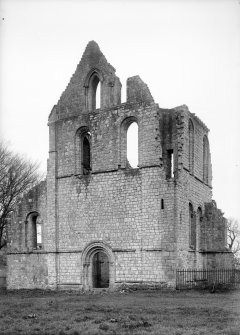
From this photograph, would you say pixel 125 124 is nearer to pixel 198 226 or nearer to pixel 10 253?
pixel 198 226

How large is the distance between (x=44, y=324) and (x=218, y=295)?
10439mm

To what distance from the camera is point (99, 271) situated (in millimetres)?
27844

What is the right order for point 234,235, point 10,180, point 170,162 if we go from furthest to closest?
point 234,235, point 10,180, point 170,162

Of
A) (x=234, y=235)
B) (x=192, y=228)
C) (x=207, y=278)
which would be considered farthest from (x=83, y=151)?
(x=234, y=235)

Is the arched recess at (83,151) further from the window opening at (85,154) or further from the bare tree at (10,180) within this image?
the bare tree at (10,180)

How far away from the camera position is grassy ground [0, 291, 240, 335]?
11.7 m

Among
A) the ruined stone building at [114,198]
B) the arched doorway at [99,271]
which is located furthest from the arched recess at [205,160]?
the arched doorway at [99,271]

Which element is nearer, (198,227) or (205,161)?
(198,227)

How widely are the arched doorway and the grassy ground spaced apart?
6350 millimetres

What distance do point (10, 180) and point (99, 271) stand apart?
40.7ft

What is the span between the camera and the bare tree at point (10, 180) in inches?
1428

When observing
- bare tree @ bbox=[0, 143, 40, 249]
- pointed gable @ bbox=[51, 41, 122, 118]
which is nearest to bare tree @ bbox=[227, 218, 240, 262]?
bare tree @ bbox=[0, 143, 40, 249]

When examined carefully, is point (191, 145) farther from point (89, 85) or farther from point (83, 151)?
point (89, 85)

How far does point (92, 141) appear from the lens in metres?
25.5
